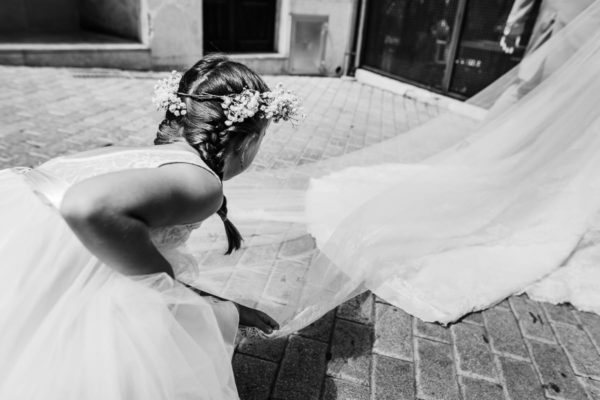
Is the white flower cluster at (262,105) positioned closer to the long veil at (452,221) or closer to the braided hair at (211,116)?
the braided hair at (211,116)

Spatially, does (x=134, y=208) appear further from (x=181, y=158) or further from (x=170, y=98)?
(x=170, y=98)

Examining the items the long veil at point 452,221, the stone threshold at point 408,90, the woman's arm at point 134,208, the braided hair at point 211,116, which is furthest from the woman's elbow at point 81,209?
the stone threshold at point 408,90

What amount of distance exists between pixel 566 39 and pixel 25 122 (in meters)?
5.40

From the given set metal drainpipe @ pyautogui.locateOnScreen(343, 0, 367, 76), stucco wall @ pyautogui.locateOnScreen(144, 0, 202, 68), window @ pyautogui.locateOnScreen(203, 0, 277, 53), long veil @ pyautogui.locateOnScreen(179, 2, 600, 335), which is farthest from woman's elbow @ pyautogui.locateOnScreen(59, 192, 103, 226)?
metal drainpipe @ pyautogui.locateOnScreen(343, 0, 367, 76)

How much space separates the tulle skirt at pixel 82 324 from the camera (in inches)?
50.9

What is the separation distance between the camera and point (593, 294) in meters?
2.92

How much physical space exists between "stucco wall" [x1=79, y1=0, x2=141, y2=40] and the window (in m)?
1.36

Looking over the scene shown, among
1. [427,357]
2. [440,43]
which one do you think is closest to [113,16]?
[440,43]

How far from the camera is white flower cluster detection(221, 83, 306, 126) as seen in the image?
1.62 meters

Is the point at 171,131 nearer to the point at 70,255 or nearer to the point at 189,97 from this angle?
the point at 189,97

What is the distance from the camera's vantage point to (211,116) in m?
1.65

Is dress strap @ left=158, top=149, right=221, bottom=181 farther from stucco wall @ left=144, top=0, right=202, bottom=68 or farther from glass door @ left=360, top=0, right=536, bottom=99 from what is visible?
stucco wall @ left=144, top=0, right=202, bottom=68

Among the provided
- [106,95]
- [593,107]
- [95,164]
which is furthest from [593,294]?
[106,95]

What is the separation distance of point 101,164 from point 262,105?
1.98 feet
